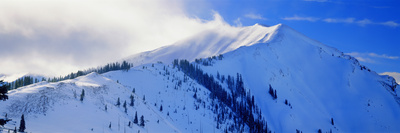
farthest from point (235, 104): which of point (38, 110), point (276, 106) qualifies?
point (38, 110)

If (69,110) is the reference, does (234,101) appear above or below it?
below

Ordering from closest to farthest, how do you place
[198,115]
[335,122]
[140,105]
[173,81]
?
[140,105] → [198,115] → [173,81] → [335,122]

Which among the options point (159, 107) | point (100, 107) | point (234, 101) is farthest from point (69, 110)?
point (234, 101)

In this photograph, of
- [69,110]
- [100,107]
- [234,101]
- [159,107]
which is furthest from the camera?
[234,101]

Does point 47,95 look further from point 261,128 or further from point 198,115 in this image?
point 261,128

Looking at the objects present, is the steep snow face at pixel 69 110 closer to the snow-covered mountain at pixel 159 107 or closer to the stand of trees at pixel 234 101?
the snow-covered mountain at pixel 159 107

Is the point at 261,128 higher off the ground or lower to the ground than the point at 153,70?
lower

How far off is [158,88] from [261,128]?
215ft

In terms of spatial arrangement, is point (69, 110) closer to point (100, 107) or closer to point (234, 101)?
point (100, 107)

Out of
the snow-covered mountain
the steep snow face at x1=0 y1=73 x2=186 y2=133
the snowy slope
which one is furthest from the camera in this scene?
the snow-covered mountain

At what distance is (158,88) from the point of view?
131 metres

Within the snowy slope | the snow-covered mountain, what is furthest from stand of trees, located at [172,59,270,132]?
the snowy slope

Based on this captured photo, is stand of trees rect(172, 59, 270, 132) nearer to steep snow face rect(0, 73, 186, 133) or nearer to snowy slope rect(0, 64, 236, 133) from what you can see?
snowy slope rect(0, 64, 236, 133)

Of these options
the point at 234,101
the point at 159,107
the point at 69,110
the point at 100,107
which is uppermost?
the point at 69,110
